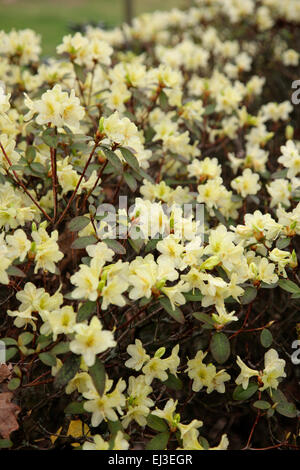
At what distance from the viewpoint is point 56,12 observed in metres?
11.3

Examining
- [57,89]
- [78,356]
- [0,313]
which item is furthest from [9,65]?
[78,356]

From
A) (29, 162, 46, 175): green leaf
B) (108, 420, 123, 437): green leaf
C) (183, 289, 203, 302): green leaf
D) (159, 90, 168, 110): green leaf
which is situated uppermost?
(159, 90, 168, 110): green leaf

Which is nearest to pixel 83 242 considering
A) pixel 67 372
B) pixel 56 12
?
pixel 67 372

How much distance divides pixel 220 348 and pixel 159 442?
32 centimetres

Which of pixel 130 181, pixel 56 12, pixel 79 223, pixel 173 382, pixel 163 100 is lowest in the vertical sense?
pixel 173 382

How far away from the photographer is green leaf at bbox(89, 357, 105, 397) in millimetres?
1256

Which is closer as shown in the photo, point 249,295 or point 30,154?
point 249,295

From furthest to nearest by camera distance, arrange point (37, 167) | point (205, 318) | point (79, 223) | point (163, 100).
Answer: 1. point (163, 100)
2. point (37, 167)
3. point (79, 223)
4. point (205, 318)

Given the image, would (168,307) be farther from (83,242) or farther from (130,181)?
(130,181)

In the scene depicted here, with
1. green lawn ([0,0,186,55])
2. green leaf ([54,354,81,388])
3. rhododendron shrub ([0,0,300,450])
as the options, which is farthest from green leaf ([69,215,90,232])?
green lawn ([0,0,186,55])

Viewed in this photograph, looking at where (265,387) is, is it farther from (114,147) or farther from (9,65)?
(9,65)

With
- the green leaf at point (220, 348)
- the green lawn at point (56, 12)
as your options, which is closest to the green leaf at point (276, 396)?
the green leaf at point (220, 348)

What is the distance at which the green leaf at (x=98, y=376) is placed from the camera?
Result: 1.26m

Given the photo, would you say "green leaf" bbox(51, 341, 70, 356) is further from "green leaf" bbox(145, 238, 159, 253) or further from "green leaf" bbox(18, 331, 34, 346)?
"green leaf" bbox(145, 238, 159, 253)
